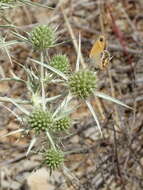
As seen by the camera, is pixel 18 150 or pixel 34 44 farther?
pixel 18 150

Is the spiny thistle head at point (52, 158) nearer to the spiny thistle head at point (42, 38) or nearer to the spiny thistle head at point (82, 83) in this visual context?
the spiny thistle head at point (82, 83)

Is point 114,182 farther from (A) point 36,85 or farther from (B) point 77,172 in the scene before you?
(A) point 36,85

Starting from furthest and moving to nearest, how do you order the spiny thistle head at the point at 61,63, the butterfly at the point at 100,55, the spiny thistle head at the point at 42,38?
1. the spiny thistle head at the point at 61,63
2. the spiny thistle head at the point at 42,38
3. the butterfly at the point at 100,55

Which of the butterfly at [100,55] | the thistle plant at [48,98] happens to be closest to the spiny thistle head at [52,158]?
the thistle plant at [48,98]

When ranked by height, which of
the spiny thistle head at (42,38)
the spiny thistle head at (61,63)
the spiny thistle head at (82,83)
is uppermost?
the spiny thistle head at (42,38)

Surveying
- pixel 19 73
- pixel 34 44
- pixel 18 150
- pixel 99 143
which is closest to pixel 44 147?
pixel 34 44

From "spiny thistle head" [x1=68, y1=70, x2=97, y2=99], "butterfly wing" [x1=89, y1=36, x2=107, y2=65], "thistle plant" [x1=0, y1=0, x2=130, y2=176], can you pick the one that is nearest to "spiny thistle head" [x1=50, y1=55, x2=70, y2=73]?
"thistle plant" [x1=0, y1=0, x2=130, y2=176]

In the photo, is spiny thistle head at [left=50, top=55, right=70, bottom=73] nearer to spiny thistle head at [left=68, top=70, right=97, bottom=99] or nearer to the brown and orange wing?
spiny thistle head at [left=68, top=70, right=97, bottom=99]
